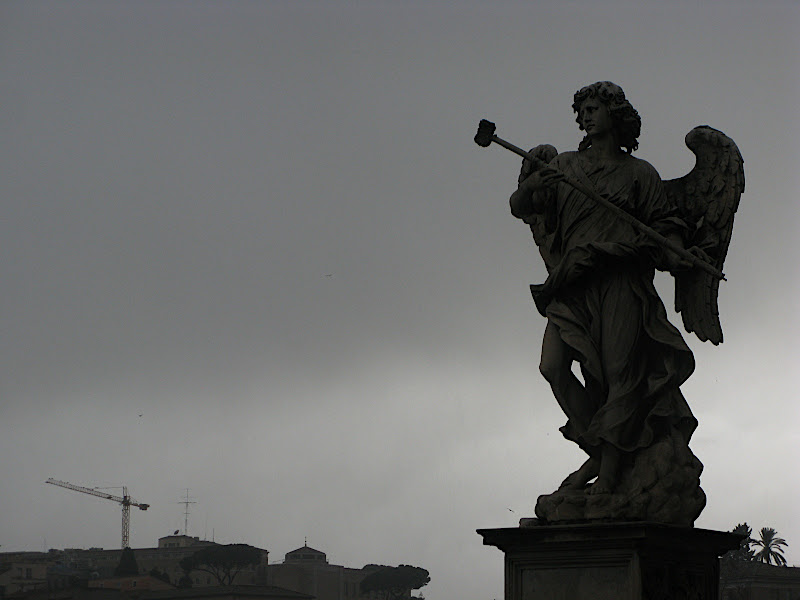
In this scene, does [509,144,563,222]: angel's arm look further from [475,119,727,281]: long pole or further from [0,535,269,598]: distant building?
[0,535,269,598]: distant building

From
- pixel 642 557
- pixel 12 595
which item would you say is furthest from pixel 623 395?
pixel 12 595

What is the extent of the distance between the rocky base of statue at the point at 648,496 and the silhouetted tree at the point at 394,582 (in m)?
94.0

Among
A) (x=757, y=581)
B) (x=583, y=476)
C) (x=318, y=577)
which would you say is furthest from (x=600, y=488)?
(x=318, y=577)

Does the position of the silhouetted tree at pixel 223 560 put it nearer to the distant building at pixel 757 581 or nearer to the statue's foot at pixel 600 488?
the distant building at pixel 757 581

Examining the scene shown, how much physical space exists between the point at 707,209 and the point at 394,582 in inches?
3858

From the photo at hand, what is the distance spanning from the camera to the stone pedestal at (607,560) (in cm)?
1101

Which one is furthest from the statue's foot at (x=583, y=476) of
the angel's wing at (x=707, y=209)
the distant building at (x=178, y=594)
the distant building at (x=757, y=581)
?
the distant building at (x=178, y=594)

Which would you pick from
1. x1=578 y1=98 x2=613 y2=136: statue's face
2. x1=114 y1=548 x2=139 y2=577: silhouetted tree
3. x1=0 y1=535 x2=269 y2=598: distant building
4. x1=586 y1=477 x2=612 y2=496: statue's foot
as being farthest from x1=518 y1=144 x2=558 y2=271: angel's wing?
x1=114 y1=548 x2=139 y2=577: silhouetted tree

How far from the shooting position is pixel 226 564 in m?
115

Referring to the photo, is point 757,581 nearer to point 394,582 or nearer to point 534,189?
point 394,582

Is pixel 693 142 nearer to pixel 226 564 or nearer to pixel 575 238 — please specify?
pixel 575 238

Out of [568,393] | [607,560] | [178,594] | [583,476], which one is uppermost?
[178,594]

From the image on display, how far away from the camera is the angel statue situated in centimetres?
1155

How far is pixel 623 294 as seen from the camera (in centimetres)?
1188
